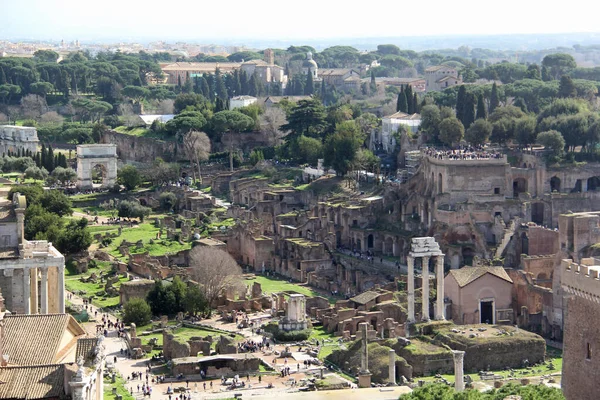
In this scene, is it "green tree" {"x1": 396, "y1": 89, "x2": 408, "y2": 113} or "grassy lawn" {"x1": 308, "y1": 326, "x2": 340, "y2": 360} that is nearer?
"grassy lawn" {"x1": 308, "y1": 326, "x2": 340, "y2": 360}

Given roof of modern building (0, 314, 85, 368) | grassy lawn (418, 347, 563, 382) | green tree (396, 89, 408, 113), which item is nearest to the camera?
roof of modern building (0, 314, 85, 368)

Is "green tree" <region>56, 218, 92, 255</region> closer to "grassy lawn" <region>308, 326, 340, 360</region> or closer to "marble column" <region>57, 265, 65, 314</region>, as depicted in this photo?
"grassy lawn" <region>308, 326, 340, 360</region>

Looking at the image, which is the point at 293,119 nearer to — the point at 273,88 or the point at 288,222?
the point at 288,222

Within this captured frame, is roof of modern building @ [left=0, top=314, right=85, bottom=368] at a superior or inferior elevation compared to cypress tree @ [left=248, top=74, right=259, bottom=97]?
inferior

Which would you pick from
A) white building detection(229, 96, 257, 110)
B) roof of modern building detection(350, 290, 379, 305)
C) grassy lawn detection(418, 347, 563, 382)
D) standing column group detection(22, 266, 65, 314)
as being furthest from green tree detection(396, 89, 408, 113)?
standing column group detection(22, 266, 65, 314)

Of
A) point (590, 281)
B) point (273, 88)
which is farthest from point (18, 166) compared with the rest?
point (590, 281)

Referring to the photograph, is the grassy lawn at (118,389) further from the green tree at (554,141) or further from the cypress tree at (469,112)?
the cypress tree at (469,112)

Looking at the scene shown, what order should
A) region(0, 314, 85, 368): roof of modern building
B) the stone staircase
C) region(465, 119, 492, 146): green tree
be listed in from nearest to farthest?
region(0, 314, 85, 368): roof of modern building < the stone staircase < region(465, 119, 492, 146): green tree
